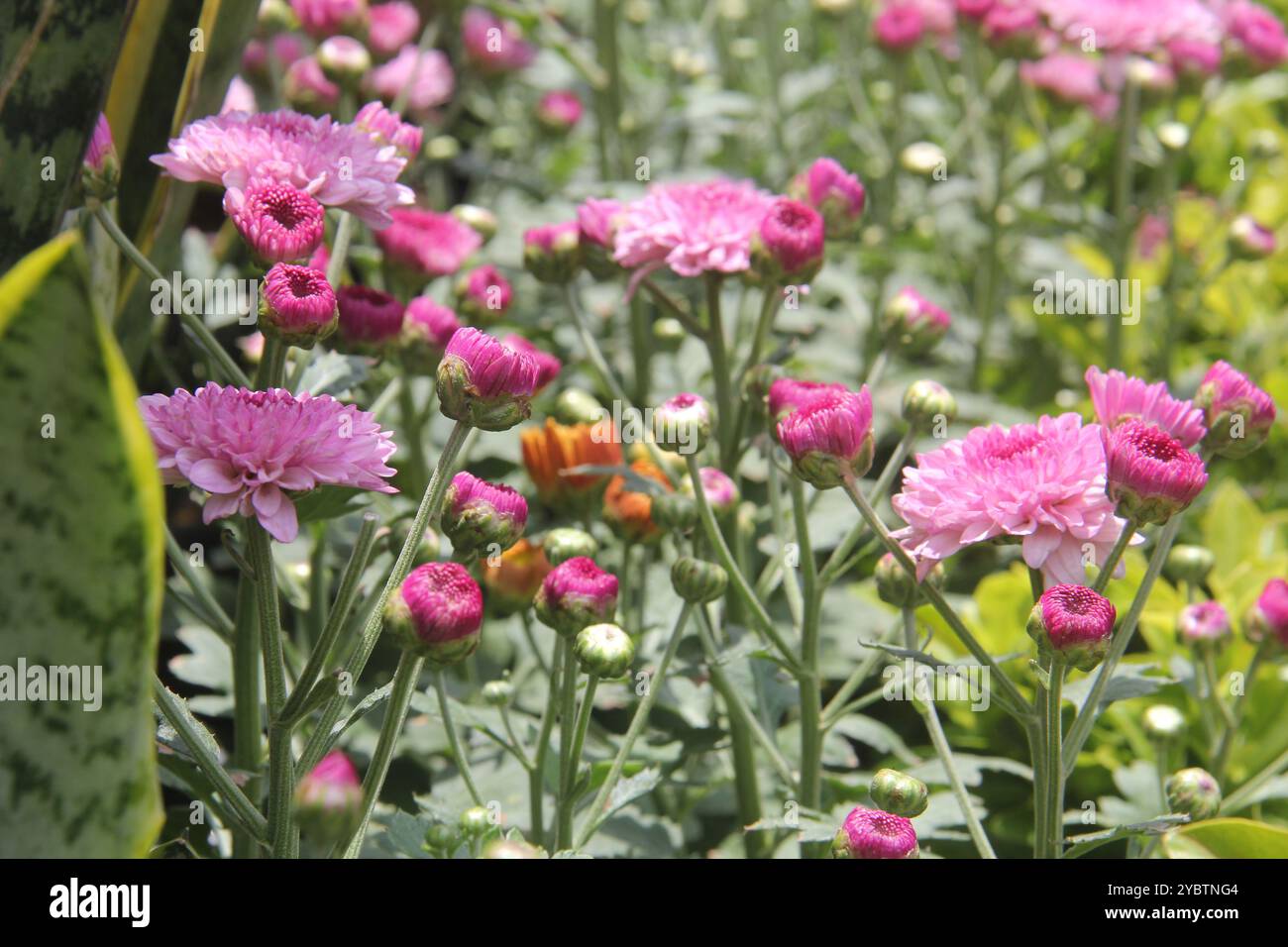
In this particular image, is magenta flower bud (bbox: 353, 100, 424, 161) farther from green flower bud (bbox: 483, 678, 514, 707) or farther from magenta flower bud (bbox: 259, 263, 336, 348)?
green flower bud (bbox: 483, 678, 514, 707)

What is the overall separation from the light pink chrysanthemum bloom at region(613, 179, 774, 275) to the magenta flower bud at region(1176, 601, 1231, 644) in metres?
0.48

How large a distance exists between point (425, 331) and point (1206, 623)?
0.68m

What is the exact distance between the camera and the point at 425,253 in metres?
1.19

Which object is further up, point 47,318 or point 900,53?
point 900,53

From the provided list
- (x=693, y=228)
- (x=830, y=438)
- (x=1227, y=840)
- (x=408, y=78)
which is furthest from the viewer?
(x=408, y=78)

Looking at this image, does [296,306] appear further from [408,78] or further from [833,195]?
[408,78]

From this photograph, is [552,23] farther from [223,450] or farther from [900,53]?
[223,450]

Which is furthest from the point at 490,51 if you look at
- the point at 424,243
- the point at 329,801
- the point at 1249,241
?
the point at 329,801

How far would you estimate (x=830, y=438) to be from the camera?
82 centimetres

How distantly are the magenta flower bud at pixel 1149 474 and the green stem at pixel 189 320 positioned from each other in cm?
53

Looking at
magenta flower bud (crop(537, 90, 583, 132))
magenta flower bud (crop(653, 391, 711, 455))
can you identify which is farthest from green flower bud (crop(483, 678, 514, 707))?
magenta flower bud (crop(537, 90, 583, 132))

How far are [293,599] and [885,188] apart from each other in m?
1.10
